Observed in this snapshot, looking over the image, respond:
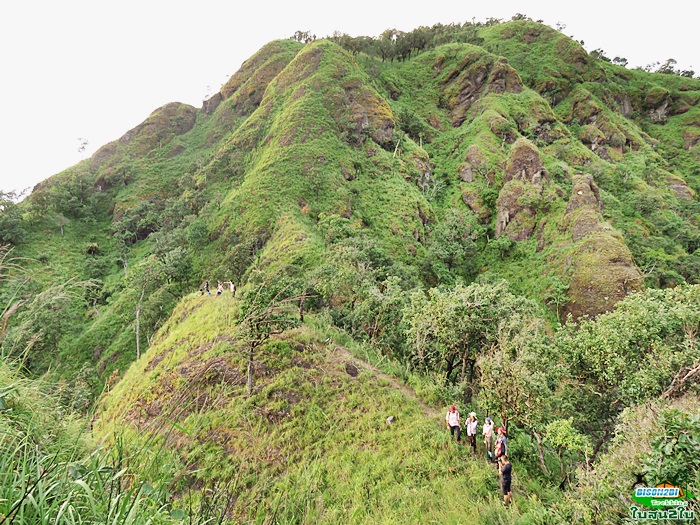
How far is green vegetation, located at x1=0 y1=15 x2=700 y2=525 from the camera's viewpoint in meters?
3.22

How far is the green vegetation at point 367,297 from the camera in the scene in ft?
10.6

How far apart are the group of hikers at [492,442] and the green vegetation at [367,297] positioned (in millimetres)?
520

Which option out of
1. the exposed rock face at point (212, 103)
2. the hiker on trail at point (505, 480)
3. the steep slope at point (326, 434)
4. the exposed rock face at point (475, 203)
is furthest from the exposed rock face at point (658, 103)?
the exposed rock face at point (212, 103)

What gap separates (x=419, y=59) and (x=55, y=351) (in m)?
108

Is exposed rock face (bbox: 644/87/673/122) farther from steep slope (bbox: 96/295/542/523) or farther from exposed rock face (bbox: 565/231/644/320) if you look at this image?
steep slope (bbox: 96/295/542/523)

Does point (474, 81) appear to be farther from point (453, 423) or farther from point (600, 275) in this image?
point (453, 423)

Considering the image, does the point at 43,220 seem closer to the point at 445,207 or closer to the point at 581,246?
the point at 445,207

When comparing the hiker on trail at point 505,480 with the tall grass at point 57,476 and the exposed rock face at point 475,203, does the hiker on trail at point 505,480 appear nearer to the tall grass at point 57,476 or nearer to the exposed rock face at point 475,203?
the tall grass at point 57,476

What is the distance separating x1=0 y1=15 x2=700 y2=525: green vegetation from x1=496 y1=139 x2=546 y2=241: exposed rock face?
0.34 metres

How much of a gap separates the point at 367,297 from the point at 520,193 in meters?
38.7

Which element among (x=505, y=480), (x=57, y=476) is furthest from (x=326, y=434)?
(x=57, y=476)

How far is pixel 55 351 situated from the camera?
3284 centimetres

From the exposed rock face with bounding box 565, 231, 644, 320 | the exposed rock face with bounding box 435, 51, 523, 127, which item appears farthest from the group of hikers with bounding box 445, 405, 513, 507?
the exposed rock face with bounding box 435, 51, 523, 127

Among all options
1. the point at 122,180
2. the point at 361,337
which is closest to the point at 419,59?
the point at 122,180
